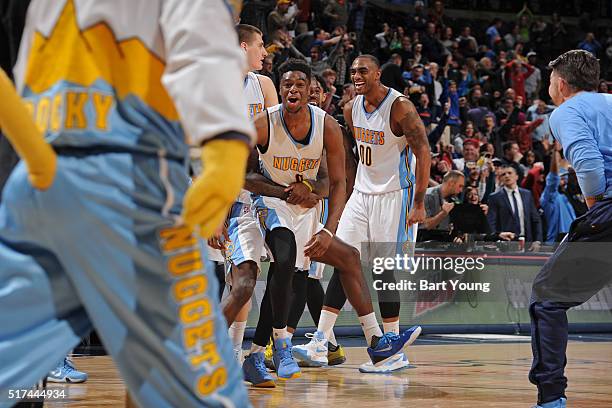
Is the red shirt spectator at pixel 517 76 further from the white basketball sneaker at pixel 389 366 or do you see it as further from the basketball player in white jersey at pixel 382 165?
the white basketball sneaker at pixel 389 366

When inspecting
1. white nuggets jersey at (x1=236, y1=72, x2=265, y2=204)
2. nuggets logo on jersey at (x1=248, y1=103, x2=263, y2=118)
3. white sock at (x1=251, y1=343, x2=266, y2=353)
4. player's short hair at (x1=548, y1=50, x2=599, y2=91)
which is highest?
player's short hair at (x1=548, y1=50, x2=599, y2=91)

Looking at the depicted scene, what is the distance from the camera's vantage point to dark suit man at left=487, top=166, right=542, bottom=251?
512 inches

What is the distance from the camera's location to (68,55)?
91.8 inches

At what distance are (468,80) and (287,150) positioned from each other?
41.0 feet

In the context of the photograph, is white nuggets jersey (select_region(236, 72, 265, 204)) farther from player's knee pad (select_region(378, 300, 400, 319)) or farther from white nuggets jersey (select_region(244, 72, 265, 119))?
player's knee pad (select_region(378, 300, 400, 319))

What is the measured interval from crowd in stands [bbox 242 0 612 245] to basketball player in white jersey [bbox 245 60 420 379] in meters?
4.94

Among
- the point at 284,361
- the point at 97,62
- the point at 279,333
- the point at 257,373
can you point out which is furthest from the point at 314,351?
the point at 97,62

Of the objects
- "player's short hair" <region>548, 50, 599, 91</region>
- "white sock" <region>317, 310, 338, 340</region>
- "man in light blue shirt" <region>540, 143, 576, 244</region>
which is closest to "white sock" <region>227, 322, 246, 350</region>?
"white sock" <region>317, 310, 338, 340</region>

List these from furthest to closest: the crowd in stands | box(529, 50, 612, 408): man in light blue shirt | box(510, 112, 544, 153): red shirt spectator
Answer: box(510, 112, 544, 153): red shirt spectator, the crowd in stands, box(529, 50, 612, 408): man in light blue shirt

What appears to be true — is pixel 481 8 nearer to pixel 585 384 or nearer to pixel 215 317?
pixel 585 384

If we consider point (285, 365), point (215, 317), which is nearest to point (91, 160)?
point (215, 317)

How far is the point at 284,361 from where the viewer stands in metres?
6.72

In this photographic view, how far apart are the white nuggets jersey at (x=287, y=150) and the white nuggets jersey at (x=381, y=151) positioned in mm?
1487

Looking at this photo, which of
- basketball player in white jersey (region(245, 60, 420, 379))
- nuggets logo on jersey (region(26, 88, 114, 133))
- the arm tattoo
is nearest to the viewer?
nuggets logo on jersey (region(26, 88, 114, 133))
